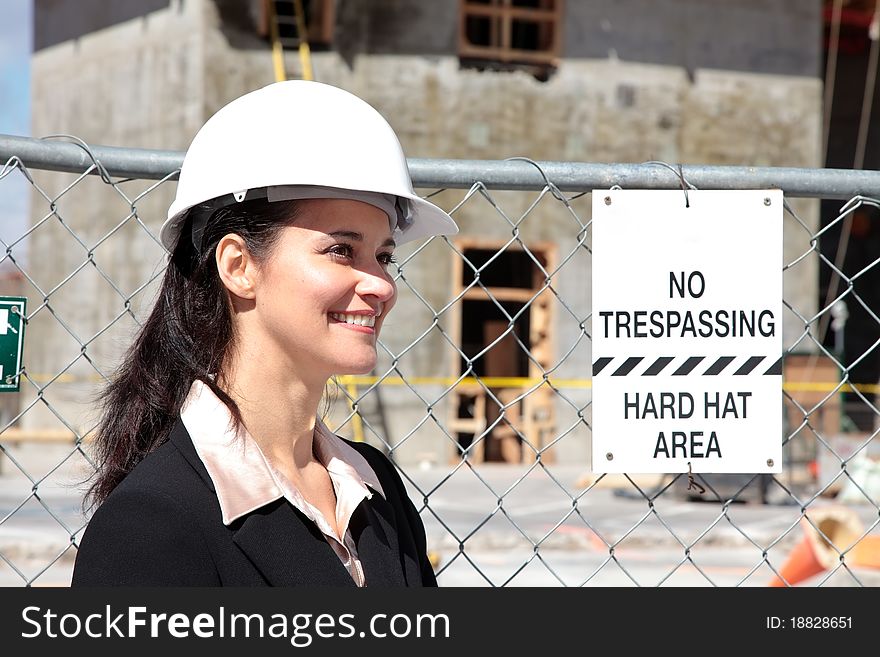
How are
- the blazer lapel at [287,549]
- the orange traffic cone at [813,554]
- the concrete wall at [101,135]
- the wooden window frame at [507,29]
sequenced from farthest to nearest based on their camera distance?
the wooden window frame at [507,29], the concrete wall at [101,135], the orange traffic cone at [813,554], the blazer lapel at [287,549]

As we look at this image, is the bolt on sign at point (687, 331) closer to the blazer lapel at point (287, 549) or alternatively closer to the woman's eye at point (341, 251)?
the woman's eye at point (341, 251)

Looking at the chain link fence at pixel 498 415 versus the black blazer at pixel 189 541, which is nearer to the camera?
the black blazer at pixel 189 541

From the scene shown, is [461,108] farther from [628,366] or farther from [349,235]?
[349,235]

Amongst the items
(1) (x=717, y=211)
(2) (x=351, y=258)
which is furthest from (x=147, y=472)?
(1) (x=717, y=211)

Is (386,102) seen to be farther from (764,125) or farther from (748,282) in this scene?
(748,282)

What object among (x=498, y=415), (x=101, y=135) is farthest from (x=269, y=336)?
(x=101, y=135)

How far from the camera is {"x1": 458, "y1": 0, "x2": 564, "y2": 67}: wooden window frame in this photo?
17.5 m

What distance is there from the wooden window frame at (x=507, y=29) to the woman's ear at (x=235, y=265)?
16.0 meters

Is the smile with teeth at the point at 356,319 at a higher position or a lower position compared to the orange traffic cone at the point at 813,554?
lower

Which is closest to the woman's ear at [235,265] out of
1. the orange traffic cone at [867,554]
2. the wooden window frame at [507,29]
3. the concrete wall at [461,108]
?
the orange traffic cone at [867,554]

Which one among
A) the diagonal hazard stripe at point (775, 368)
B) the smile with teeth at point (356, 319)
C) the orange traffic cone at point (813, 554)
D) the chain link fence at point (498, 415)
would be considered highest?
the chain link fence at point (498, 415)

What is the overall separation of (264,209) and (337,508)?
592mm

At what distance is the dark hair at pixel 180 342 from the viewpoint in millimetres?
2016

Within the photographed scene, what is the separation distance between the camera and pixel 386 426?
16891mm
